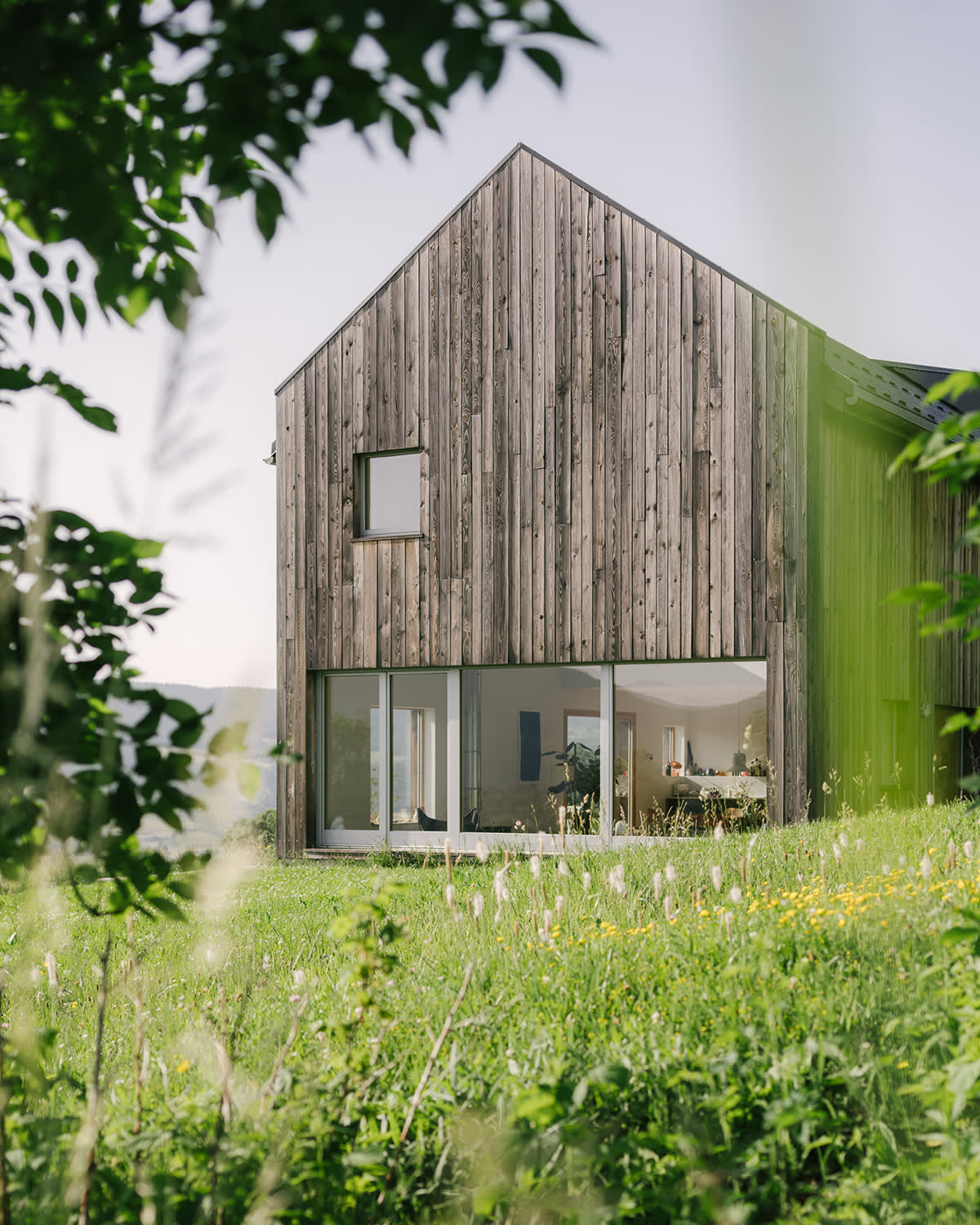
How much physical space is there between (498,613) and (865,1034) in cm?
950

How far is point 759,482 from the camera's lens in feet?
37.1

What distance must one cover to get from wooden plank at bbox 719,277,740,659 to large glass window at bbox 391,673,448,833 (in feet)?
11.8

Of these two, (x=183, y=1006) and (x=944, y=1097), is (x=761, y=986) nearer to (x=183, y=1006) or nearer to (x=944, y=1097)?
(x=944, y=1097)

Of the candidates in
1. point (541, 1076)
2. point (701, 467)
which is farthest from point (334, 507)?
point (541, 1076)

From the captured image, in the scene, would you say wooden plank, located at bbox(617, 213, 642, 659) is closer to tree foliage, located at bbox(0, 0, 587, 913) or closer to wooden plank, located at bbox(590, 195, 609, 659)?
wooden plank, located at bbox(590, 195, 609, 659)

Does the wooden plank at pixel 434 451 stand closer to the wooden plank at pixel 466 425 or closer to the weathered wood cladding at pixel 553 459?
the weathered wood cladding at pixel 553 459

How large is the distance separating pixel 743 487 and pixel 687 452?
0.75 metres

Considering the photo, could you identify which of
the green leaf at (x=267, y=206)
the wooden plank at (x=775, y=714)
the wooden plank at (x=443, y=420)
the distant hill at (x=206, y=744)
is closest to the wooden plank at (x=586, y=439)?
the wooden plank at (x=443, y=420)

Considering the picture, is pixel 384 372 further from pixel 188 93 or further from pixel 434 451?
pixel 188 93

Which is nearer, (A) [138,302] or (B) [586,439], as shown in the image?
(A) [138,302]

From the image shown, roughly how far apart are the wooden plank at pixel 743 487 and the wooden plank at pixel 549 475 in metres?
2.10

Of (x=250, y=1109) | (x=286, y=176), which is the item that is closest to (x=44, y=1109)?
(x=250, y=1109)

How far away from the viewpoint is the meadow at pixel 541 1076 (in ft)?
7.28

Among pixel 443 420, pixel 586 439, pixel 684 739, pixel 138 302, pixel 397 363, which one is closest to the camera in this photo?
pixel 138 302
